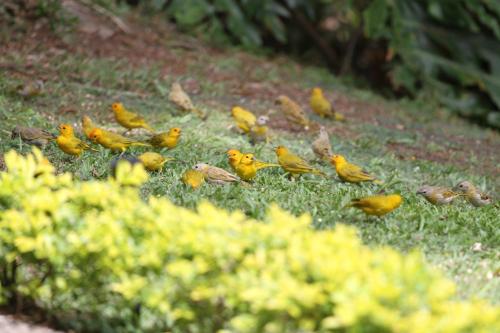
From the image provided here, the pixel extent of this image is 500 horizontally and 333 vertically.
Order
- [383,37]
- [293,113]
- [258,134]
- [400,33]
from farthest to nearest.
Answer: [383,37]
[400,33]
[293,113]
[258,134]

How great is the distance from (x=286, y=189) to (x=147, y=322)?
261cm

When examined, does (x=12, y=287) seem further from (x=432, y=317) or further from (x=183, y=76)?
(x=183, y=76)

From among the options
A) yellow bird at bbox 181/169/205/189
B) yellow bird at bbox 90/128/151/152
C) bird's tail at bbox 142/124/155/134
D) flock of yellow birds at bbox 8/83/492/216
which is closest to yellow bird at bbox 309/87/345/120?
flock of yellow birds at bbox 8/83/492/216

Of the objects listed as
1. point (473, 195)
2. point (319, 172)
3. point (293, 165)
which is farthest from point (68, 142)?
point (473, 195)

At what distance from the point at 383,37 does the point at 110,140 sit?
8325 mm

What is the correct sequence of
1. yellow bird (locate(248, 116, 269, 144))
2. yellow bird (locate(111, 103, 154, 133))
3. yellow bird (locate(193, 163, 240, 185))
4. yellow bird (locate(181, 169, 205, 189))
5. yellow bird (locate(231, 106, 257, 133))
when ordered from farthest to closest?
yellow bird (locate(231, 106, 257, 133)) → yellow bird (locate(248, 116, 269, 144)) → yellow bird (locate(111, 103, 154, 133)) → yellow bird (locate(193, 163, 240, 185)) → yellow bird (locate(181, 169, 205, 189))

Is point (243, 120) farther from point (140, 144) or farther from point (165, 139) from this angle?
point (140, 144)

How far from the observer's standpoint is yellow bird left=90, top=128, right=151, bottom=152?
6.99 m

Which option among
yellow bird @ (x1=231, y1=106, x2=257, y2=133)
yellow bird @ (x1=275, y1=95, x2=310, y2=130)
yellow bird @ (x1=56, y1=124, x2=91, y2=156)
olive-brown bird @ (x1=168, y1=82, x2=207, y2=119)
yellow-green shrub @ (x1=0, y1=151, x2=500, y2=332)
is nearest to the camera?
yellow-green shrub @ (x1=0, y1=151, x2=500, y2=332)

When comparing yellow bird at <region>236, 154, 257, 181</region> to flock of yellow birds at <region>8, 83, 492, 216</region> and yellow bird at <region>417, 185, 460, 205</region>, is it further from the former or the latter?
yellow bird at <region>417, 185, 460, 205</region>

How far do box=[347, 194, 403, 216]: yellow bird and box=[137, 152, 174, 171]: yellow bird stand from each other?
5.42ft

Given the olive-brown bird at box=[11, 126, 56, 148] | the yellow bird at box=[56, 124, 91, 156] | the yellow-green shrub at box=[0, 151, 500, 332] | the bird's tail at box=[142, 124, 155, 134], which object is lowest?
the bird's tail at box=[142, 124, 155, 134]

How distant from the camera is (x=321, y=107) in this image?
1021cm

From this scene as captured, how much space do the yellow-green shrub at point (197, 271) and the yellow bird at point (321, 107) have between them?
19.2ft
